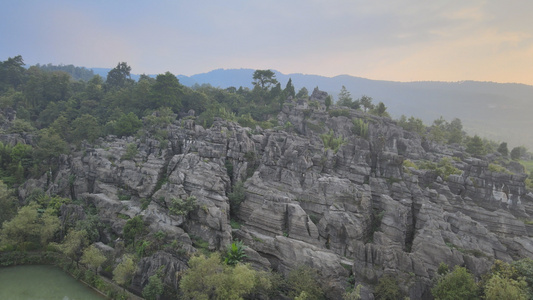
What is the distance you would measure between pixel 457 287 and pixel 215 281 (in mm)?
14185

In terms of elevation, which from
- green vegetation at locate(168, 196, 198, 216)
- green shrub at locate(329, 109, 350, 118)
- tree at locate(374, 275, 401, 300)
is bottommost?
tree at locate(374, 275, 401, 300)

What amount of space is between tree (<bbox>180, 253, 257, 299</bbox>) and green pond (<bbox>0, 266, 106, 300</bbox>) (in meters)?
8.18

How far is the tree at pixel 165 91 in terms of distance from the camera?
4038 cm

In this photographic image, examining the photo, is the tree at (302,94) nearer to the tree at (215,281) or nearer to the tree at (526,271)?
the tree at (215,281)

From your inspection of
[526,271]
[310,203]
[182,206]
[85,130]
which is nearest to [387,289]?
[526,271]

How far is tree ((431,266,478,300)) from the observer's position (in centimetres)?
1535

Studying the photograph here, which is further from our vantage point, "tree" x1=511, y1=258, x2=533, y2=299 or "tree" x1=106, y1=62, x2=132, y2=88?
"tree" x1=106, y1=62, x2=132, y2=88

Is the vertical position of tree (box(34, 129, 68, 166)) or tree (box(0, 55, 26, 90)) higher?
tree (box(0, 55, 26, 90))

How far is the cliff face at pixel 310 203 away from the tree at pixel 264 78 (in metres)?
Answer: 22.5

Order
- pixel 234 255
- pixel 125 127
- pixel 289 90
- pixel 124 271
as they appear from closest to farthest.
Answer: pixel 124 271, pixel 234 255, pixel 125 127, pixel 289 90

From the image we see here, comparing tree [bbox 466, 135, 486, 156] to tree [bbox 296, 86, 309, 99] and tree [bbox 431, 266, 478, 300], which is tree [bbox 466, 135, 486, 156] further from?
tree [bbox 296, 86, 309, 99]

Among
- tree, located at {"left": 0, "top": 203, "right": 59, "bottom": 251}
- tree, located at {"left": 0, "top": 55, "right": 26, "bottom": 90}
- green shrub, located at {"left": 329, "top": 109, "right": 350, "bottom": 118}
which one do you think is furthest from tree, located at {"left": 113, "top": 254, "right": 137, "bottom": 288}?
tree, located at {"left": 0, "top": 55, "right": 26, "bottom": 90}

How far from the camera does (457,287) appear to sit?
1556 cm

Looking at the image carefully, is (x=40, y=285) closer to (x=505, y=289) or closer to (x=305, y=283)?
(x=305, y=283)
